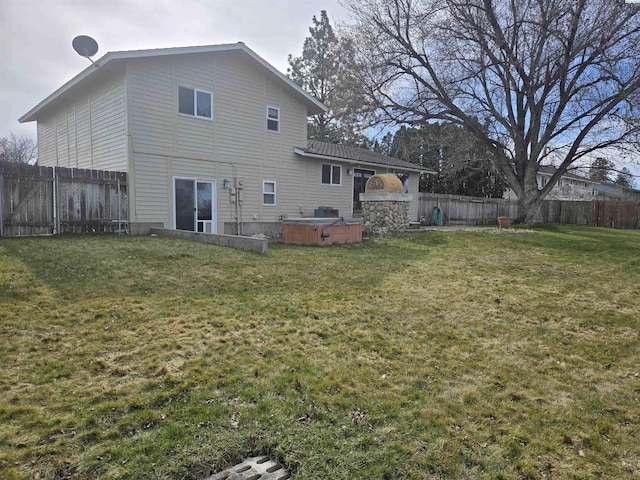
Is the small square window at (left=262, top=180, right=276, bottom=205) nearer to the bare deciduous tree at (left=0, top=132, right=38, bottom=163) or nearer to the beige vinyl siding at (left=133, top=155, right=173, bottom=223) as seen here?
the beige vinyl siding at (left=133, top=155, right=173, bottom=223)

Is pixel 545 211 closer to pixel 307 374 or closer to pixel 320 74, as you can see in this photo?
pixel 320 74

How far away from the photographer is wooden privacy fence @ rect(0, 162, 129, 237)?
380 inches

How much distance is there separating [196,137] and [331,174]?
632cm

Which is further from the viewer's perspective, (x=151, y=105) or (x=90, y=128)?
(x=90, y=128)

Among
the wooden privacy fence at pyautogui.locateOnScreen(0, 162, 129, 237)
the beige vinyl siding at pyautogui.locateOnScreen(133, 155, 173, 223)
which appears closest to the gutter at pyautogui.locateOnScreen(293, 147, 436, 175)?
the beige vinyl siding at pyautogui.locateOnScreen(133, 155, 173, 223)

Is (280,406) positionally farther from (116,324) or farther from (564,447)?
(116,324)

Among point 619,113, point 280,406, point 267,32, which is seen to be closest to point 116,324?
point 280,406

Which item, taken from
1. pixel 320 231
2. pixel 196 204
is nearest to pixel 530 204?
pixel 320 231

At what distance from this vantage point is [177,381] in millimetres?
3072

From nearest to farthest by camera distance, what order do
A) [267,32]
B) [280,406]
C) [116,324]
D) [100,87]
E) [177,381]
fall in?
[280,406], [177,381], [116,324], [100,87], [267,32]

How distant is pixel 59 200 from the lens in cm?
1018

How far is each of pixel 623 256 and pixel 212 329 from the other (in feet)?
39.4

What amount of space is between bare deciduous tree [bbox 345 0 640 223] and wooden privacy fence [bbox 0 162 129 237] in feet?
44.9

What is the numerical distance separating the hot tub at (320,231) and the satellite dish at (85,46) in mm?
7522
